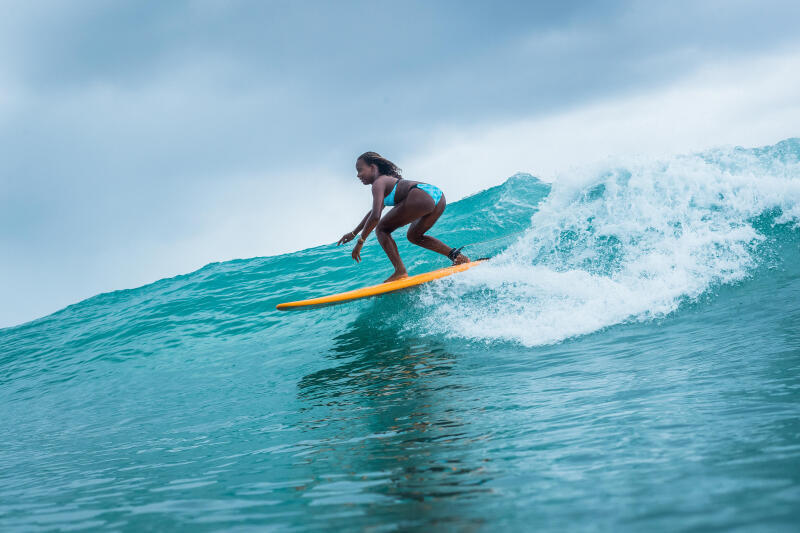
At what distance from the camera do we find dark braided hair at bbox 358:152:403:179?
7.06m

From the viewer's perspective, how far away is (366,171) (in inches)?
277

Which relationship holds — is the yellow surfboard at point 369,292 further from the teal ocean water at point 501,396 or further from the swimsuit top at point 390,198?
the swimsuit top at point 390,198

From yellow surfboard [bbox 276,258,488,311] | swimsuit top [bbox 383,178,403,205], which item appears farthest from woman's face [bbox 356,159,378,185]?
yellow surfboard [bbox 276,258,488,311]

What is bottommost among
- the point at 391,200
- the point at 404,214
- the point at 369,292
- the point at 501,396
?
the point at 501,396

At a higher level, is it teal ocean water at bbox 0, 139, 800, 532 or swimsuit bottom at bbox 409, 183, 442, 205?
swimsuit bottom at bbox 409, 183, 442, 205

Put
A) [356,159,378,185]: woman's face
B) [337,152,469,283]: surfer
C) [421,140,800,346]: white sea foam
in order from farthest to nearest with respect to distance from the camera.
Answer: [356,159,378,185]: woman's face < [337,152,469,283]: surfer < [421,140,800,346]: white sea foam

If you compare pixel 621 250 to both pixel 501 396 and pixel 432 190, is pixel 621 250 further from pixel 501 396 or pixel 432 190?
pixel 501 396

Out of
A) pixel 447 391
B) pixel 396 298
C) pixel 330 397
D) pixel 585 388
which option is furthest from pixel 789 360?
pixel 396 298

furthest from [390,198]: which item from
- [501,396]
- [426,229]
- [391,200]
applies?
[501,396]

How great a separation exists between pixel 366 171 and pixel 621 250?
11.6 ft

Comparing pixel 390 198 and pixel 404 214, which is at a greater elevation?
pixel 390 198

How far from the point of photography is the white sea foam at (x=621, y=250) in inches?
228

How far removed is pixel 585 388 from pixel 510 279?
389cm

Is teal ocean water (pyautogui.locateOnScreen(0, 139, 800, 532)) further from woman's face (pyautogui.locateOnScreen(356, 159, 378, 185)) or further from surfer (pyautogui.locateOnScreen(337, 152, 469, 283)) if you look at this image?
woman's face (pyautogui.locateOnScreen(356, 159, 378, 185))
